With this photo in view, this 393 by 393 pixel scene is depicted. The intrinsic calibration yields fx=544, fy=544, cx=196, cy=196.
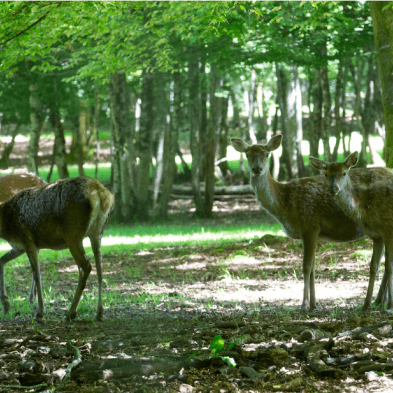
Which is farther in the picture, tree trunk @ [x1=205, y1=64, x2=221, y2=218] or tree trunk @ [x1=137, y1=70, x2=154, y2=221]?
tree trunk @ [x1=137, y1=70, x2=154, y2=221]

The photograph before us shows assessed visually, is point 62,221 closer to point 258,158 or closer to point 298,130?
point 258,158

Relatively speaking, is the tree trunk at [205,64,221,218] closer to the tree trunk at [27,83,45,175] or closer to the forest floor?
the tree trunk at [27,83,45,175]

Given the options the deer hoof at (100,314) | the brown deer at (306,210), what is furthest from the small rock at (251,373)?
the deer hoof at (100,314)

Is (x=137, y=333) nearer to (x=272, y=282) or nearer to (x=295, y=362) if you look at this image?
(x=295, y=362)

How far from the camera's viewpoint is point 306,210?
712cm

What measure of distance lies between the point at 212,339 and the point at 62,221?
105 inches

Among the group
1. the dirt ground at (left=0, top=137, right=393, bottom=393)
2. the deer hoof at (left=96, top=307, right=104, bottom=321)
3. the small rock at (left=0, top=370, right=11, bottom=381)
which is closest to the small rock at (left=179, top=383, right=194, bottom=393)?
the dirt ground at (left=0, top=137, right=393, bottom=393)

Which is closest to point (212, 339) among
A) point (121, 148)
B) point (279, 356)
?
point (279, 356)

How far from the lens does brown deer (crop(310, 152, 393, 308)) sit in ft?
21.9

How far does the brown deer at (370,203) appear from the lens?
6663 millimetres

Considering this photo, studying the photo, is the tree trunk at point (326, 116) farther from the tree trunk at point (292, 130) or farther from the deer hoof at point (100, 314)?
the deer hoof at point (100, 314)

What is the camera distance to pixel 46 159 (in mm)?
40781

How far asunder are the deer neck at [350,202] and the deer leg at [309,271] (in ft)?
1.77

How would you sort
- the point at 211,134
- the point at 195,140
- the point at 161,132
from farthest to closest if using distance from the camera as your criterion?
the point at 161,132 → the point at 195,140 → the point at 211,134
